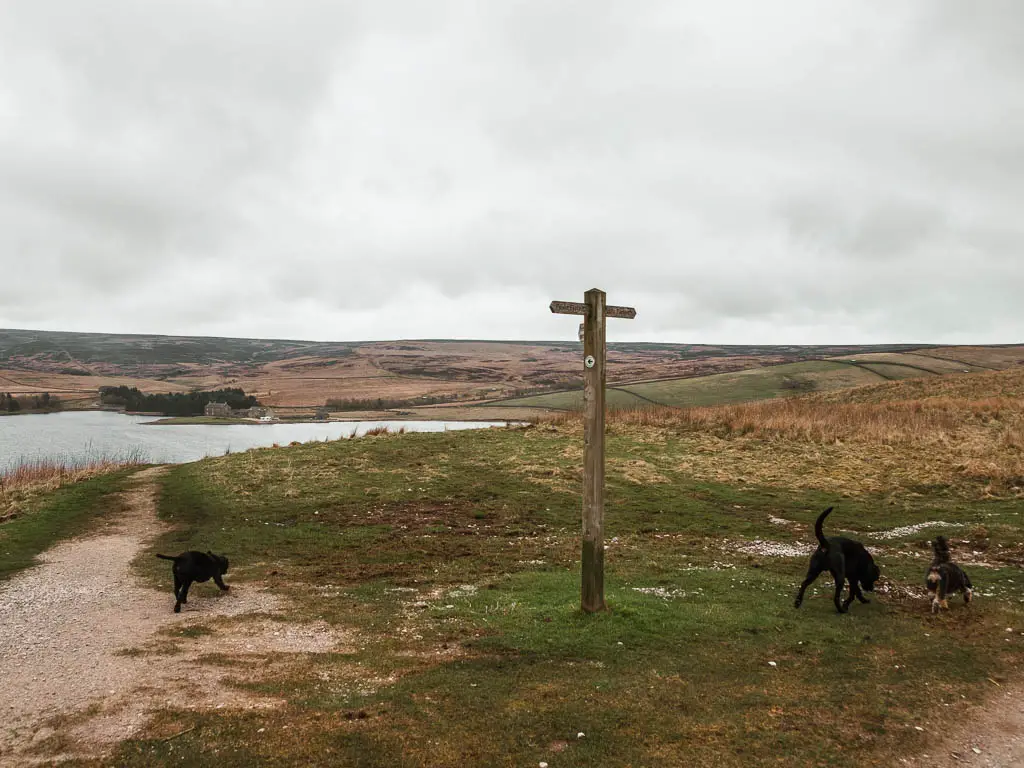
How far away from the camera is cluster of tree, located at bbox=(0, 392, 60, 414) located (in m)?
63.9

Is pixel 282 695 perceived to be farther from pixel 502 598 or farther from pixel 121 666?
pixel 502 598

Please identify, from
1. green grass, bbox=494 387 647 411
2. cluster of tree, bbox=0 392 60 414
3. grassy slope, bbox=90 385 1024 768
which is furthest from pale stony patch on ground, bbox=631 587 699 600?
cluster of tree, bbox=0 392 60 414

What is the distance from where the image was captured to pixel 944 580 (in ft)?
30.0

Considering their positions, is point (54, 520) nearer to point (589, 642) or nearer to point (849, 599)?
point (589, 642)

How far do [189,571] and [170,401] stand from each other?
6921 cm

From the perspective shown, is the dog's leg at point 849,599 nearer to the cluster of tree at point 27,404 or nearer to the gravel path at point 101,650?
the gravel path at point 101,650

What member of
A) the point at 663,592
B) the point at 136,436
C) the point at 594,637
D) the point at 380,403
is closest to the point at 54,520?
the point at 594,637

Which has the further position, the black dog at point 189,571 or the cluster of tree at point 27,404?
the cluster of tree at point 27,404

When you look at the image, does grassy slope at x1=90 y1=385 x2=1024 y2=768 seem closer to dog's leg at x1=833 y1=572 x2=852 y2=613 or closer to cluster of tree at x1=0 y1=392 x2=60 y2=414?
dog's leg at x1=833 y1=572 x2=852 y2=613

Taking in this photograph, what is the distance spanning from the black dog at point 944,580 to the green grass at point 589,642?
0.22 metres

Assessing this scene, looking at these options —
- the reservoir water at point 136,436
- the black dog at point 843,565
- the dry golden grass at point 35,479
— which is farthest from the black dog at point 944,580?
the reservoir water at point 136,436

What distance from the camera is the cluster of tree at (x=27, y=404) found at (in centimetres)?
6391

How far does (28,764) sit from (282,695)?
2.11m

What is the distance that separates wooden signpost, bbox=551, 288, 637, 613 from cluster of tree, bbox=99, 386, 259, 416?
65.9 metres
